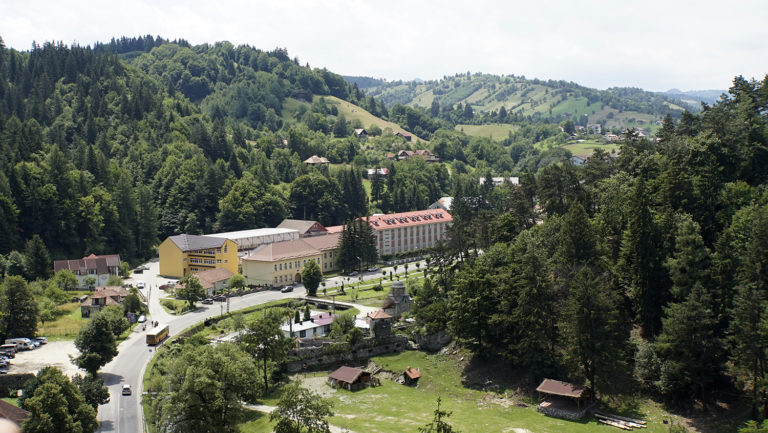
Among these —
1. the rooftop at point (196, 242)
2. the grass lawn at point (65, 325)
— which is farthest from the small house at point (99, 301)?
the rooftop at point (196, 242)

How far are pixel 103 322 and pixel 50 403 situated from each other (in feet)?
48.1

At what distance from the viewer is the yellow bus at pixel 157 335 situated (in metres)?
59.6

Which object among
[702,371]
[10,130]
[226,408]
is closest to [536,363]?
[702,371]

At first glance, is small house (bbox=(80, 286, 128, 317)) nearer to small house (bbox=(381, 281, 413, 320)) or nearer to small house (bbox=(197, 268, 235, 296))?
small house (bbox=(197, 268, 235, 296))

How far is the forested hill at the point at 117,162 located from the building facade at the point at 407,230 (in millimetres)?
18029

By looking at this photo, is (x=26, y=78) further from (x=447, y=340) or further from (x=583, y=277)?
(x=583, y=277)

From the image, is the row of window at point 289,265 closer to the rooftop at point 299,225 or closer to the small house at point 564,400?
the rooftop at point 299,225

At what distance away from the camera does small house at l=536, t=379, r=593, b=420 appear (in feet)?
144

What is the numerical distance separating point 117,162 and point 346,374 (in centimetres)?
8759

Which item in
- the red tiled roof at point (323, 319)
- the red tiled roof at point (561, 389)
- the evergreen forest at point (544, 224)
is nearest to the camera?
the evergreen forest at point (544, 224)

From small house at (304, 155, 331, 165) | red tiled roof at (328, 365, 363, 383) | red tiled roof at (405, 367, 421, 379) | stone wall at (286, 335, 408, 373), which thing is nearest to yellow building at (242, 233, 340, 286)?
stone wall at (286, 335, 408, 373)

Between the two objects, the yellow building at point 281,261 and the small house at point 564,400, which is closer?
the small house at point 564,400

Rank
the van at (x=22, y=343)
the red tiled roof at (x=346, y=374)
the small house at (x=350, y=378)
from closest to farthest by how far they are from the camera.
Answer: the small house at (x=350, y=378) → the red tiled roof at (x=346, y=374) → the van at (x=22, y=343)

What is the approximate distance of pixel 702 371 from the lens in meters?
42.3
